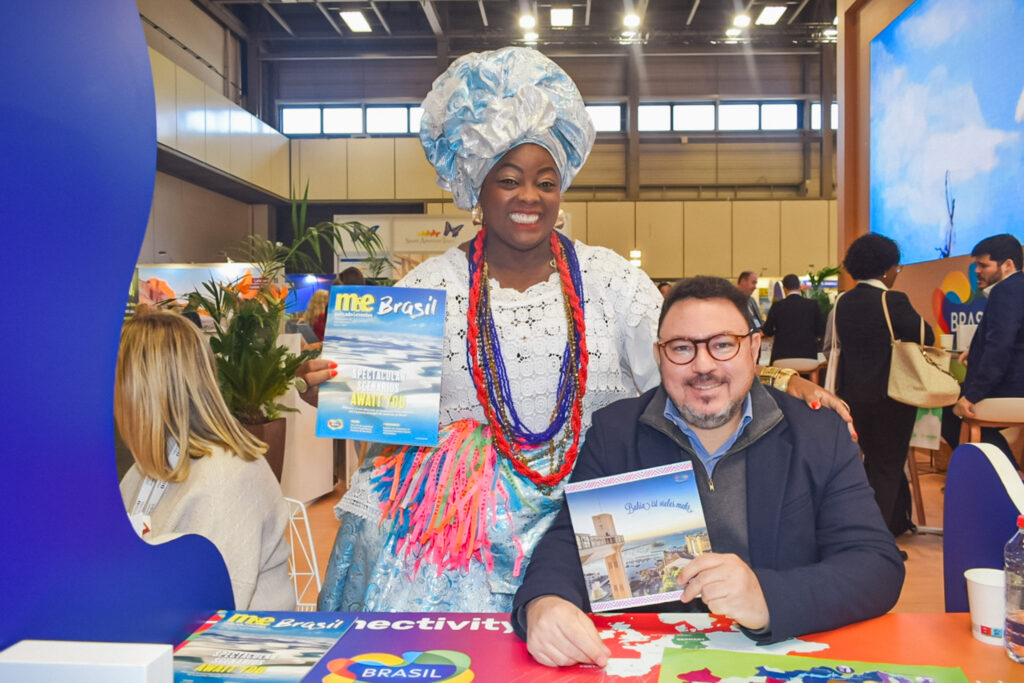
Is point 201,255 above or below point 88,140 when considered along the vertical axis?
above

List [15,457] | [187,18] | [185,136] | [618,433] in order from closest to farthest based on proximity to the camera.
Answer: [15,457] → [618,433] → [185,136] → [187,18]

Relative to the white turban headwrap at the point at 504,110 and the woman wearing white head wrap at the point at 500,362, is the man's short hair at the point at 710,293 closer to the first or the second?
the woman wearing white head wrap at the point at 500,362

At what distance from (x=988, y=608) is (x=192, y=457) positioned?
1.64 metres

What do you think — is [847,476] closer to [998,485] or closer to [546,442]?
[998,485]

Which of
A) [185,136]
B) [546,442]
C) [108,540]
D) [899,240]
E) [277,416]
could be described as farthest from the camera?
[185,136]

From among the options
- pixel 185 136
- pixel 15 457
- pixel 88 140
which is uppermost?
pixel 185 136

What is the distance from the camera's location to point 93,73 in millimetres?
859

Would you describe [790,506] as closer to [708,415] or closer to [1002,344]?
[708,415]

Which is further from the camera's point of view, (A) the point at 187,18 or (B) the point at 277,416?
(A) the point at 187,18

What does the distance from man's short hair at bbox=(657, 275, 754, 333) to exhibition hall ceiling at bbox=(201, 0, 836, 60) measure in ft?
40.5

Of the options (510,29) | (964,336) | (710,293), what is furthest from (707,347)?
(510,29)

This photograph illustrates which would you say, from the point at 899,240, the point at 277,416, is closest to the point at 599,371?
the point at 277,416

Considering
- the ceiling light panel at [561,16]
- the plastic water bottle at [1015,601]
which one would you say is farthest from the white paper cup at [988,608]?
the ceiling light panel at [561,16]

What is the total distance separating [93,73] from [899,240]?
20.5ft
